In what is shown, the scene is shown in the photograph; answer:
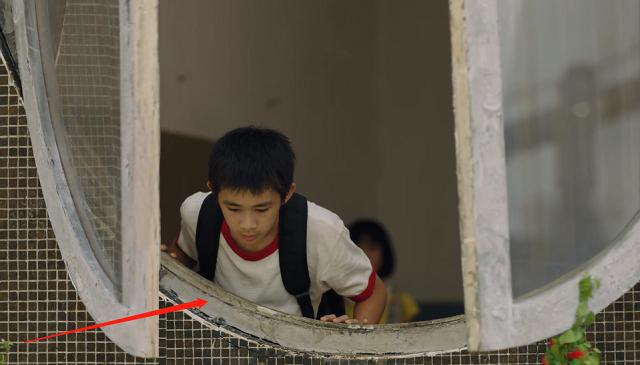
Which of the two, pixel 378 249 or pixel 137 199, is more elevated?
pixel 137 199

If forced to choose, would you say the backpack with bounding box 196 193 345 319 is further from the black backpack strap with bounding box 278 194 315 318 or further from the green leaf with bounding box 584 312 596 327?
the green leaf with bounding box 584 312 596 327

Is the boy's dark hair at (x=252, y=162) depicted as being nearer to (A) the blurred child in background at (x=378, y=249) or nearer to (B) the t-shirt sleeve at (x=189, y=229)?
(B) the t-shirt sleeve at (x=189, y=229)

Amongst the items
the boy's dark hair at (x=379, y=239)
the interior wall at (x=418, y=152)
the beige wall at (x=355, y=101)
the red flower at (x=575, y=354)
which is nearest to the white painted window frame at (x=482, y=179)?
the red flower at (x=575, y=354)

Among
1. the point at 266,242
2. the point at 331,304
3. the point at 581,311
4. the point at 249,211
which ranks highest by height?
the point at 249,211

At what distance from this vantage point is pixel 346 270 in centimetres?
344

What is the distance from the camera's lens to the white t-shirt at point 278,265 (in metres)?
3.38

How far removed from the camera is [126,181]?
2.73 m

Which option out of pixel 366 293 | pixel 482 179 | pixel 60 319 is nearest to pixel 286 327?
pixel 366 293

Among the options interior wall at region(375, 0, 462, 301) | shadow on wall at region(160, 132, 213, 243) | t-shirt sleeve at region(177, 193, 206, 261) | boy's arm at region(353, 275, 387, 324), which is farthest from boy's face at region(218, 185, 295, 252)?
interior wall at region(375, 0, 462, 301)

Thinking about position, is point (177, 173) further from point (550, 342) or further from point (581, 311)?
point (581, 311)

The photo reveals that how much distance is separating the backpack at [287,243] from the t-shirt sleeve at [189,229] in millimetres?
51

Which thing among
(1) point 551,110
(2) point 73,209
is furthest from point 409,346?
(2) point 73,209

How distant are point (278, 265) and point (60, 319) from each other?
68 cm

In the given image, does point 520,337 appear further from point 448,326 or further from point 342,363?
point 342,363
